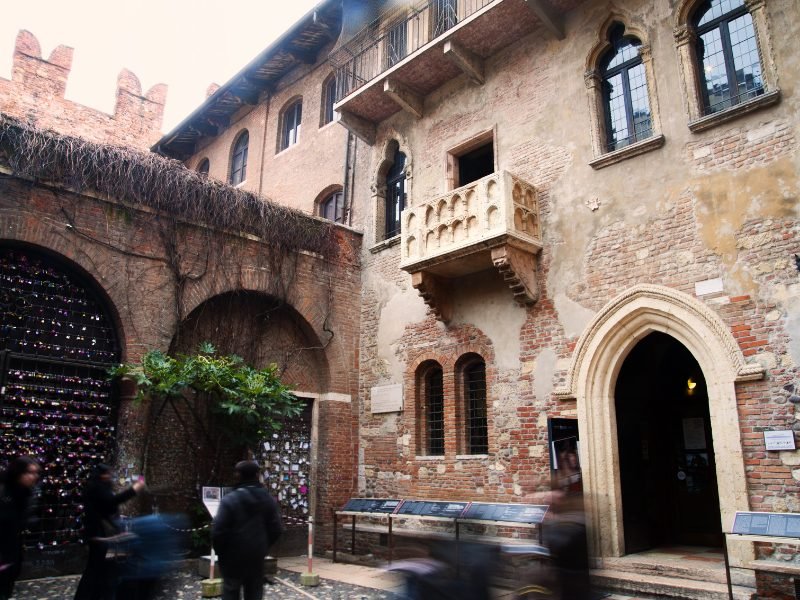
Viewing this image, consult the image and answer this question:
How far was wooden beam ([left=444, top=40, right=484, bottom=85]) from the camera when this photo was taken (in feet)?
38.3

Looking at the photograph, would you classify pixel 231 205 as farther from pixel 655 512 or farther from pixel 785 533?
pixel 785 533

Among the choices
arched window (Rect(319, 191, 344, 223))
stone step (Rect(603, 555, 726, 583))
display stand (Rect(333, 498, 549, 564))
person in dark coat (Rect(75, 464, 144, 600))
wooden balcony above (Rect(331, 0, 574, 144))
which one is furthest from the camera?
arched window (Rect(319, 191, 344, 223))

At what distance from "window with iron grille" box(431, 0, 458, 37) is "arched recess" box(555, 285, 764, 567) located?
20.7 feet

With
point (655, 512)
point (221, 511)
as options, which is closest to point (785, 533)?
point (655, 512)

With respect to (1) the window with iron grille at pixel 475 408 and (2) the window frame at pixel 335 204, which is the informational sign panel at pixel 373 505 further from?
(2) the window frame at pixel 335 204

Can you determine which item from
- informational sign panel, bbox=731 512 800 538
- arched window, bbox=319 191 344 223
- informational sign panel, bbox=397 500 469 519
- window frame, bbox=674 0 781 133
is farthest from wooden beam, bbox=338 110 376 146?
informational sign panel, bbox=731 512 800 538

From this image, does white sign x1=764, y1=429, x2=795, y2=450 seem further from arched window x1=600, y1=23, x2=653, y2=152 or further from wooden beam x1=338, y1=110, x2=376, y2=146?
wooden beam x1=338, y1=110, x2=376, y2=146

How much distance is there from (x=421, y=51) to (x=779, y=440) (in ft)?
28.3

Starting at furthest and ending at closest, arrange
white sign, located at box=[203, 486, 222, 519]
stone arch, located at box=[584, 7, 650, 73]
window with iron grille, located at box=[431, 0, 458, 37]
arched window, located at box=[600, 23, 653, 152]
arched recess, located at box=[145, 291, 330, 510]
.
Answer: window with iron grille, located at box=[431, 0, 458, 37], arched recess, located at box=[145, 291, 330, 510], stone arch, located at box=[584, 7, 650, 73], arched window, located at box=[600, 23, 653, 152], white sign, located at box=[203, 486, 222, 519]

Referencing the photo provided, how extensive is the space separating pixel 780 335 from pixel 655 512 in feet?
12.9

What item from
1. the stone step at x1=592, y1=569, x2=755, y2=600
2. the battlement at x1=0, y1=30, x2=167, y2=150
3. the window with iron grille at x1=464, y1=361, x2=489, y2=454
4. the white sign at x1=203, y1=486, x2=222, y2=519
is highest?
the battlement at x1=0, y1=30, x2=167, y2=150

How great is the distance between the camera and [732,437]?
7.94 m

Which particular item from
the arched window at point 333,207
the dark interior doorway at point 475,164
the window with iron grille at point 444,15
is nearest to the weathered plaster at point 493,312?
the dark interior doorway at point 475,164

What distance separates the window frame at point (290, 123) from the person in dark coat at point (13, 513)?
45.0ft
